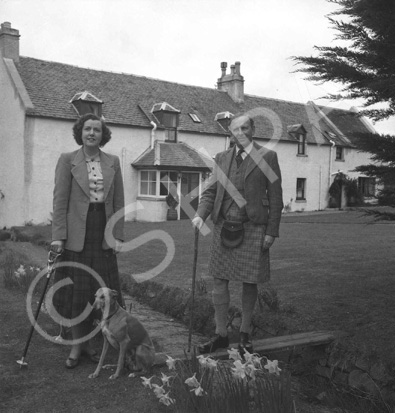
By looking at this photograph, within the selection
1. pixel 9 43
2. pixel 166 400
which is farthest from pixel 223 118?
pixel 166 400

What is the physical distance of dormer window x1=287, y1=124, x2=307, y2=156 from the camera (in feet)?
101

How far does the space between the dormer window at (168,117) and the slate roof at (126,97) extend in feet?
1.13

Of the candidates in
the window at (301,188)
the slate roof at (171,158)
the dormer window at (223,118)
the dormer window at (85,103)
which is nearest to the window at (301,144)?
the window at (301,188)

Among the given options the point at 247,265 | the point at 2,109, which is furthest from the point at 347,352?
the point at 2,109

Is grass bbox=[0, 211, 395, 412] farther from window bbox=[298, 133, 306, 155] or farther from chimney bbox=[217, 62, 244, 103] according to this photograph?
chimney bbox=[217, 62, 244, 103]

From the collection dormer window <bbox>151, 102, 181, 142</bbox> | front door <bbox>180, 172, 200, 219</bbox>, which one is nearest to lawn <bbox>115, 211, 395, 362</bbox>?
front door <bbox>180, 172, 200, 219</bbox>

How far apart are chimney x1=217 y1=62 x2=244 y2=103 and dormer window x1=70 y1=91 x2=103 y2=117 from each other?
10449mm

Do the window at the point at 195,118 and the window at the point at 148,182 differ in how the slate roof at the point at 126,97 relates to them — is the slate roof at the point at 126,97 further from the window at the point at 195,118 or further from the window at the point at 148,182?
the window at the point at 148,182

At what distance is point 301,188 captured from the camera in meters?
32.0

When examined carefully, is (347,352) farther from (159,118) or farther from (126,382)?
(159,118)

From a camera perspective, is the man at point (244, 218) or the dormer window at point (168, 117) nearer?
the man at point (244, 218)

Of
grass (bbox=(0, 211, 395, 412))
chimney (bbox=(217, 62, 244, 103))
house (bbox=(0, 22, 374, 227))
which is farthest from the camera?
chimney (bbox=(217, 62, 244, 103))

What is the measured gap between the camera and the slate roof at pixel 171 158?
23859 millimetres

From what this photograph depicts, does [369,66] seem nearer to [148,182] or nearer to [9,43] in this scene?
[148,182]
